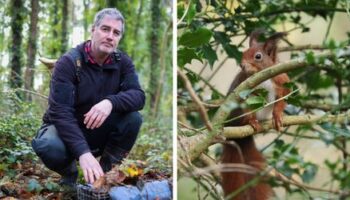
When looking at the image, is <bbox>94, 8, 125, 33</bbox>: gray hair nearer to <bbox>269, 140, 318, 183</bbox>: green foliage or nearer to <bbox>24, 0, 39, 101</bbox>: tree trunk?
<bbox>24, 0, 39, 101</bbox>: tree trunk

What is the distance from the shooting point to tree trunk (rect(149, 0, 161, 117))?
1.48 metres

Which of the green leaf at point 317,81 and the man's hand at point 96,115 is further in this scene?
the green leaf at point 317,81

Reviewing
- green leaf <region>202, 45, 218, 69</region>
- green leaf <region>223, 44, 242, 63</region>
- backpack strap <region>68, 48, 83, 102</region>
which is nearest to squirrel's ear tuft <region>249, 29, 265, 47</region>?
green leaf <region>223, 44, 242, 63</region>

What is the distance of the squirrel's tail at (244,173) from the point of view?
5.09ft

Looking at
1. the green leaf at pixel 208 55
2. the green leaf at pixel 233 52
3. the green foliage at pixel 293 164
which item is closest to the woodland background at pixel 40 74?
the green leaf at pixel 208 55

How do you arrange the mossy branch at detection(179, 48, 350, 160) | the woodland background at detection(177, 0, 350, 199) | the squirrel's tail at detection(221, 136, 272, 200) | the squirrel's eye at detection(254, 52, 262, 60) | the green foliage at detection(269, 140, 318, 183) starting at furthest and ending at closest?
1. the squirrel's eye at detection(254, 52, 262, 60)
2. the squirrel's tail at detection(221, 136, 272, 200)
3. the mossy branch at detection(179, 48, 350, 160)
4. the woodland background at detection(177, 0, 350, 199)
5. the green foliage at detection(269, 140, 318, 183)

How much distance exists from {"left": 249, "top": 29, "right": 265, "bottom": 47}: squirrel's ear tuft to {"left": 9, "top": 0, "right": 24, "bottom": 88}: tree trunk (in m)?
0.69

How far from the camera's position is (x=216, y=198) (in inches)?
56.1

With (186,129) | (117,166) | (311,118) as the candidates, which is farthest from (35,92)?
(311,118)

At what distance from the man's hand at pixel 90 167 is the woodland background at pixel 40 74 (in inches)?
3.3

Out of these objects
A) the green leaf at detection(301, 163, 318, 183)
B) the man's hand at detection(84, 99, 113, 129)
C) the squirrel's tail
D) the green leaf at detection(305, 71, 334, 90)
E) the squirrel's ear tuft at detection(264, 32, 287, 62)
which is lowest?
the squirrel's tail

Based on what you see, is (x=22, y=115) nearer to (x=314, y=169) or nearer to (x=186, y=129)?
(x=186, y=129)

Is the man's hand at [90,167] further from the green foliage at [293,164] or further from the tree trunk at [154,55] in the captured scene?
the green foliage at [293,164]

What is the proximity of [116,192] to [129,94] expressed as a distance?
9.8 inches
